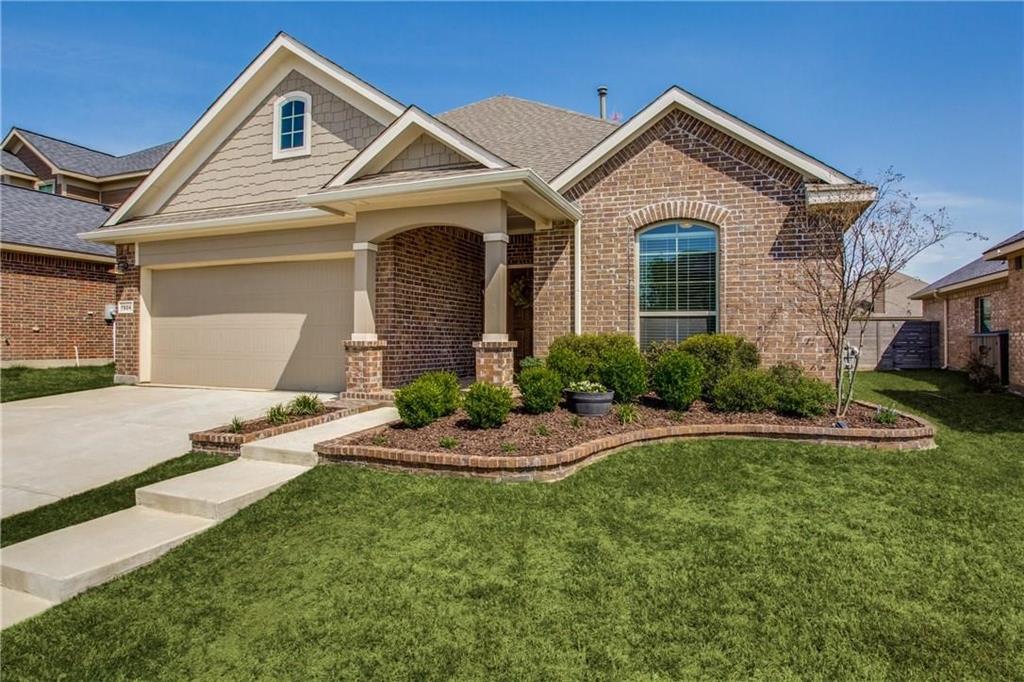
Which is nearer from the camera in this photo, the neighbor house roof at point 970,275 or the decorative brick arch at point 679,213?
the decorative brick arch at point 679,213

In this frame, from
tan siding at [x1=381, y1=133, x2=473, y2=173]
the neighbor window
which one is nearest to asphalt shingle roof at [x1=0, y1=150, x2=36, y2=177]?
tan siding at [x1=381, y1=133, x2=473, y2=173]

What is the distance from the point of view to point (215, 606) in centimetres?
346

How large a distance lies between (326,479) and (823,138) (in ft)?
36.7

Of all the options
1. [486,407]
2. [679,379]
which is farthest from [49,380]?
[679,379]

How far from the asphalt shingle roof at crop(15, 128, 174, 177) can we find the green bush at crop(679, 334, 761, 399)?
21.8 metres

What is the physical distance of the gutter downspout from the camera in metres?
9.51

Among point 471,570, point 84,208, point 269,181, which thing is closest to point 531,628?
point 471,570

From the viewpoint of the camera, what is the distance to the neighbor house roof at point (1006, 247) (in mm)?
10211

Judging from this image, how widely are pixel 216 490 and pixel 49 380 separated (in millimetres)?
10744

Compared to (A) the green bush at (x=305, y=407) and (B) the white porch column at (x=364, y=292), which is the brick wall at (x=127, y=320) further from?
(A) the green bush at (x=305, y=407)

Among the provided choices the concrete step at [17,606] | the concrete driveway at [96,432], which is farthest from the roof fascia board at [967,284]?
the concrete step at [17,606]

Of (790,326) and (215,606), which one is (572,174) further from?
(215,606)

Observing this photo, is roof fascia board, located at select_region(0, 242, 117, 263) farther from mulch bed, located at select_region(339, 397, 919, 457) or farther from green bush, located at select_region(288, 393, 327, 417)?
mulch bed, located at select_region(339, 397, 919, 457)

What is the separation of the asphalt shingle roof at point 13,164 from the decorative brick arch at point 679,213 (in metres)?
25.3
